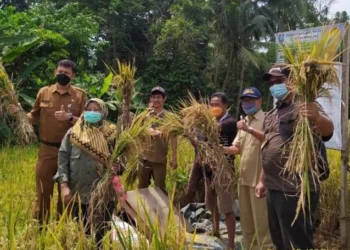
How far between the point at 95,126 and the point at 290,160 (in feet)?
4.45

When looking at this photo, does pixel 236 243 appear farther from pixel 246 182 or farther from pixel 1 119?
pixel 1 119

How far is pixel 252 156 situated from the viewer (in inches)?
137

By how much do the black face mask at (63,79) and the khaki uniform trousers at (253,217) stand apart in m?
1.69

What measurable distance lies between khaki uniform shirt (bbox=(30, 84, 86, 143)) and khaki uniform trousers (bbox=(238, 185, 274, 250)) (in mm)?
1557

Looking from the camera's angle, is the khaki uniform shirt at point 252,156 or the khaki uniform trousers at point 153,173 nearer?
the khaki uniform shirt at point 252,156

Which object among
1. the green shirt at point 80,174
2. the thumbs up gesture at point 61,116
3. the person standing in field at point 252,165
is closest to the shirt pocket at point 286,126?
the person standing in field at point 252,165

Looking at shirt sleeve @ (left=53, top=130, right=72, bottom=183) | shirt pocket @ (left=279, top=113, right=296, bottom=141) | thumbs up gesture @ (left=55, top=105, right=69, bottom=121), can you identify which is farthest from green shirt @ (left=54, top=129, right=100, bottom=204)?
shirt pocket @ (left=279, top=113, right=296, bottom=141)

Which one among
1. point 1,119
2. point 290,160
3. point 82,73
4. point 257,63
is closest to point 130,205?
point 1,119

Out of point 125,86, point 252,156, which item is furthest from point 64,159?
point 252,156

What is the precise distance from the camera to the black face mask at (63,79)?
3.60 m

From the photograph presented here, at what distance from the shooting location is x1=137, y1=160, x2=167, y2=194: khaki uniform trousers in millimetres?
4480

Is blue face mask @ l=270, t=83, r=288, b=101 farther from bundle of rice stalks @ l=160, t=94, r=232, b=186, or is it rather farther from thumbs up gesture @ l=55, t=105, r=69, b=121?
thumbs up gesture @ l=55, t=105, r=69, b=121

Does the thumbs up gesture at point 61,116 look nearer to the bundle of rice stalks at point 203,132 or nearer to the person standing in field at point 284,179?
the bundle of rice stalks at point 203,132

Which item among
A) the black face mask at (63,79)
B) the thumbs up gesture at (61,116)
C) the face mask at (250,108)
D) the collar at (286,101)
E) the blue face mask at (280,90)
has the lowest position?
the thumbs up gesture at (61,116)
